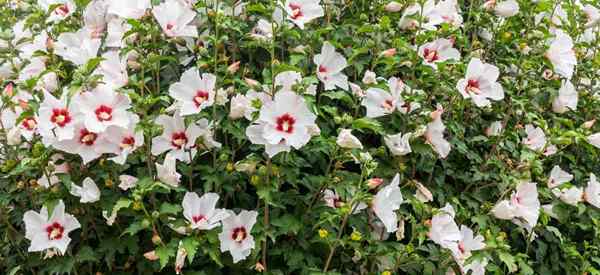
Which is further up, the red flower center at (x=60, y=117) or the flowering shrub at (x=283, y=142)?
the red flower center at (x=60, y=117)

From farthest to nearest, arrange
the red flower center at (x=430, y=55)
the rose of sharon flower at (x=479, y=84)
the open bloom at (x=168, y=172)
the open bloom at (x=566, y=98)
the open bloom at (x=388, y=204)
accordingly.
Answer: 1. the open bloom at (x=566, y=98)
2. the red flower center at (x=430, y=55)
3. the rose of sharon flower at (x=479, y=84)
4. the open bloom at (x=388, y=204)
5. the open bloom at (x=168, y=172)

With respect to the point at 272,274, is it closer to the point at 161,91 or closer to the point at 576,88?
the point at 161,91

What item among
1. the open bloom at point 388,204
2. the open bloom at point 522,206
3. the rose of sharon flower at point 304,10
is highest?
the rose of sharon flower at point 304,10

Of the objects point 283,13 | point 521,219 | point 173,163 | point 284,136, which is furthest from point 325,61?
point 521,219

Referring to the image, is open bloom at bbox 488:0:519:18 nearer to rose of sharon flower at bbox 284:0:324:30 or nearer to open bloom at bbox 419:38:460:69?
open bloom at bbox 419:38:460:69

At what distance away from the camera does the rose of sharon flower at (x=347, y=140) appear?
2.38 meters

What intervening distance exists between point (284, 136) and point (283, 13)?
65cm

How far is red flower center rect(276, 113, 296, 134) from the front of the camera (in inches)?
93.4

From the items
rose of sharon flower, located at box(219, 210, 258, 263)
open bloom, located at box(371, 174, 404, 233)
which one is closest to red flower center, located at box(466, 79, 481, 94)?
open bloom, located at box(371, 174, 404, 233)

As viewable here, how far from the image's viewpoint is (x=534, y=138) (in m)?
3.20

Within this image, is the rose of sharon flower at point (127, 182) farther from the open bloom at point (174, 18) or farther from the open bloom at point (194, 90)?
the open bloom at point (174, 18)

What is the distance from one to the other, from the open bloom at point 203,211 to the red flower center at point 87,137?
0.39 metres

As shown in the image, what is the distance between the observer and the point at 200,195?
2.75m

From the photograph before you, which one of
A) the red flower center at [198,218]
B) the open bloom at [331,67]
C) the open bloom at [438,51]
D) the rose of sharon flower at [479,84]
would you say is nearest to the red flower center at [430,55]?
the open bloom at [438,51]
